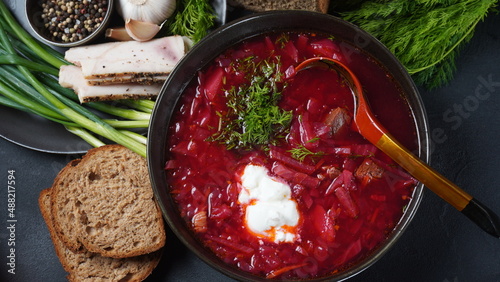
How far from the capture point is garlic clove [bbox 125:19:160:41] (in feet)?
11.3

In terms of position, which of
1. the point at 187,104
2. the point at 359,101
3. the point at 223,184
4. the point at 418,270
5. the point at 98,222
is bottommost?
the point at 98,222

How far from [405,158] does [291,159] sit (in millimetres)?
636

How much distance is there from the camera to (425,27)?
133 inches

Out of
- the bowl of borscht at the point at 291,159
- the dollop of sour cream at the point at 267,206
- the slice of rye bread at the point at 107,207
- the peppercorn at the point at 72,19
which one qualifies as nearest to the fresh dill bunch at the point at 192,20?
the bowl of borscht at the point at 291,159

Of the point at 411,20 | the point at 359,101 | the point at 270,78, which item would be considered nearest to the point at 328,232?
the point at 359,101

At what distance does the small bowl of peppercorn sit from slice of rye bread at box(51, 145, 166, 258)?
844 millimetres

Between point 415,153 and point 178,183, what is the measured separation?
1.43m

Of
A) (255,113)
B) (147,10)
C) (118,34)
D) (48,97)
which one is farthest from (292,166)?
(48,97)

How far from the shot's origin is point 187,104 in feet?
10.1

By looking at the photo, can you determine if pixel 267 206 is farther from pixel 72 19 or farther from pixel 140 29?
pixel 72 19

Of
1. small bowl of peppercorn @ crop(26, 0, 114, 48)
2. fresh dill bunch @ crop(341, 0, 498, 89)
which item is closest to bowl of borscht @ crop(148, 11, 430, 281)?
fresh dill bunch @ crop(341, 0, 498, 89)

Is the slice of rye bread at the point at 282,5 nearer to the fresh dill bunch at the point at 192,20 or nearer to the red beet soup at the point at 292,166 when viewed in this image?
the fresh dill bunch at the point at 192,20

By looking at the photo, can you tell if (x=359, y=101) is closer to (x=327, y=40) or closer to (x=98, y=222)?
(x=327, y=40)

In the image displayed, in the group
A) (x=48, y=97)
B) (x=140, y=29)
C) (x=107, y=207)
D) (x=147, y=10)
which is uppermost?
(x=147, y=10)
